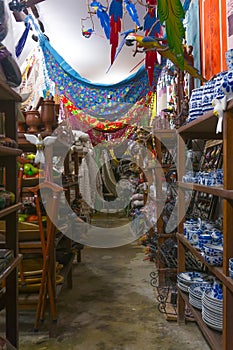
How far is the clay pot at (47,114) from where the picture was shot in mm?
2771

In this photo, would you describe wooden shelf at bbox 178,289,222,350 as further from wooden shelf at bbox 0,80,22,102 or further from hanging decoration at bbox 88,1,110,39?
hanging decoration at bbox 88,1,110,39

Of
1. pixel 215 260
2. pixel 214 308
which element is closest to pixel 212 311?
pixel 214 308

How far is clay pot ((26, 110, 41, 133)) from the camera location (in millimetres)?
2775

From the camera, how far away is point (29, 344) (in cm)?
226

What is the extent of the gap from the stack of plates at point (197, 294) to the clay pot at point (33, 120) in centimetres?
170

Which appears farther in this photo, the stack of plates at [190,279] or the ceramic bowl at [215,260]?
the stack of plates at [190,279]

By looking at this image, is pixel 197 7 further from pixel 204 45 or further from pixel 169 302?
pixel 169 302

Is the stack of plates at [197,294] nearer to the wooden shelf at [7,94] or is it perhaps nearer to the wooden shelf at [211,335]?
the wooden shelf at [211,335]

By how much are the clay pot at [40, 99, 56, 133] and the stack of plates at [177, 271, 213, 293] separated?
152 centimetres

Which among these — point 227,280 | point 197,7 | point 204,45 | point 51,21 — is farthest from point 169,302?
point 51,21

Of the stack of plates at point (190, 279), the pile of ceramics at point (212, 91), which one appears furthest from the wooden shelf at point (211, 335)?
the pile of ceramics at point (212, 91)

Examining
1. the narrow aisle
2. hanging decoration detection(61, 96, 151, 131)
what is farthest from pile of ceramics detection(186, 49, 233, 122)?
hanging decoration detection(61, 96, 151, 131)

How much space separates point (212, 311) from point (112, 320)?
1.11m

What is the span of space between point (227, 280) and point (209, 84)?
39.4 inches
